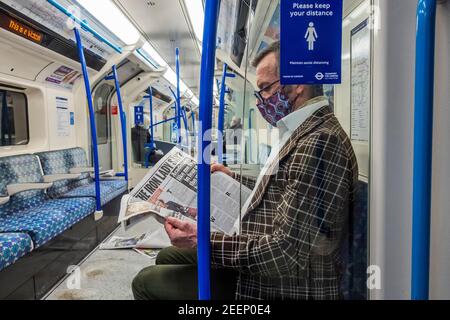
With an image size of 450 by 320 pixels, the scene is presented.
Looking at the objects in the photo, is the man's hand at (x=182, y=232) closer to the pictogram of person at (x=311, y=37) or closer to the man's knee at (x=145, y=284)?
the man's knee at (x=145, y=284)

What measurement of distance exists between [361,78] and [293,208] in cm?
42

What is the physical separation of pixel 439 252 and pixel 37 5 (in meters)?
3.62

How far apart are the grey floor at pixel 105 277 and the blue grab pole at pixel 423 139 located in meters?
1.89

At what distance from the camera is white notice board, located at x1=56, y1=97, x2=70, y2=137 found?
4.40 meters

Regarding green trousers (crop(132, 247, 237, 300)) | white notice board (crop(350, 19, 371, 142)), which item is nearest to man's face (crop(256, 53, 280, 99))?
white notice board (crop(350, 19, 371, 142))

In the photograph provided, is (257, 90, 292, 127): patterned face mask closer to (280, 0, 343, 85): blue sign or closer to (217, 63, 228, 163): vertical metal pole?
(280, 0, 343, 85): blue sign

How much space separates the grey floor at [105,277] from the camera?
2.44m

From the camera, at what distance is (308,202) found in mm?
971

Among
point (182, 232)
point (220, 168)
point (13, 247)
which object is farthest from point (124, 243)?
point (182, 232)

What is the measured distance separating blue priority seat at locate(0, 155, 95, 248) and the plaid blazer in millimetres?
1987

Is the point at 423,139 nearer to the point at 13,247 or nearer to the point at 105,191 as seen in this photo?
the point at 13,247

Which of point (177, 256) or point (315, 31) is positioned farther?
point (177, 256)

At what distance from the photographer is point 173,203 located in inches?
46.8
